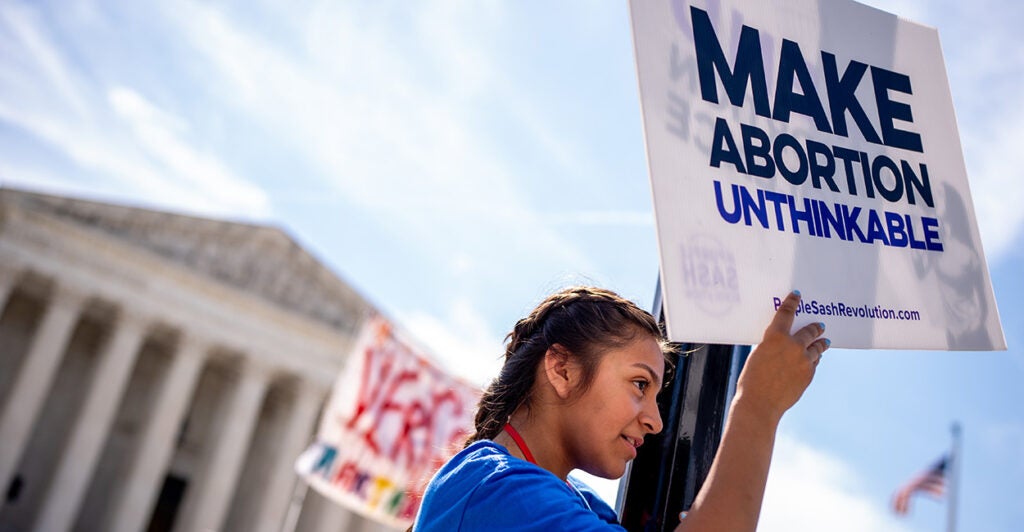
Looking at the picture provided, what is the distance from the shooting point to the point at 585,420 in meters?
1.88

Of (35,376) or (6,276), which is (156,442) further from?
(6,276)

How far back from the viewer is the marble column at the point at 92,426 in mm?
31984

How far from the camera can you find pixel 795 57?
207cm

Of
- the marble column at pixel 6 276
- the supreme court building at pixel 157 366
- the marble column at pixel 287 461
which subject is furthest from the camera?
the marble column at pixel 287 461

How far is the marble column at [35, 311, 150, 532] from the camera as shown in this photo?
32.0 m

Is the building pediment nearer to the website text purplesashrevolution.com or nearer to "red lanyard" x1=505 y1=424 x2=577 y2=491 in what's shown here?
"red lanyard" x1=505 y1=424 x2=577 y2=491

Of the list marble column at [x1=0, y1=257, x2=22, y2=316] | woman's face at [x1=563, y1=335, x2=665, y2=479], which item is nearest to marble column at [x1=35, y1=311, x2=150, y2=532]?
marble column at [x1=0, y1=257, x2=22, y2=316]

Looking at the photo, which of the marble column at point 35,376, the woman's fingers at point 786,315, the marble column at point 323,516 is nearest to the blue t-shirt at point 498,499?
the woman's fingers at point 786,315

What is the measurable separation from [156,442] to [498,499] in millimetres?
35885

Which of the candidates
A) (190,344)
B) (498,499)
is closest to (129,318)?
(190,344)

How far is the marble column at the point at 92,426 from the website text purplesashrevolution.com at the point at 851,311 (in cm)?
3520

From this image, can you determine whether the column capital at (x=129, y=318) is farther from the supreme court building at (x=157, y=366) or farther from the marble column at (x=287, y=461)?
the marble column at (x=287, y=461)

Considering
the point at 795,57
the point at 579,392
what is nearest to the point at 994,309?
the point at 795,57

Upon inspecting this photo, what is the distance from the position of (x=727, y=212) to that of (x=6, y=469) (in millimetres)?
35380
